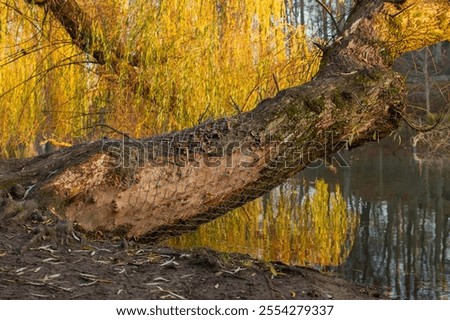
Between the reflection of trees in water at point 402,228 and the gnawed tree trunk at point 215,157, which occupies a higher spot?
the gnawed tree trunk at point 215,157

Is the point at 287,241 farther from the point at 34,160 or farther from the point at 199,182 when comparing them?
the point at 34,160

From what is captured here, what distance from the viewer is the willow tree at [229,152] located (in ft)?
10.2

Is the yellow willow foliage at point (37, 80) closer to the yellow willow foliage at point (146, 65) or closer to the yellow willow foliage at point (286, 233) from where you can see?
the yellow willow foliage at point (146, 65)

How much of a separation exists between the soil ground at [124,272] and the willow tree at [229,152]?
325 millimetres

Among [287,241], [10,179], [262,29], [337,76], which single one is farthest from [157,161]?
[262,29]

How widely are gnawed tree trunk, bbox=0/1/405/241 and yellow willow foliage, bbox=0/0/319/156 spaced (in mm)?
1236

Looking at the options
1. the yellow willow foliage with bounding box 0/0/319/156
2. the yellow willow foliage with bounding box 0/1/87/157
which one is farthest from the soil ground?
the yellow willow foliage with bounding box 0/1/87/157

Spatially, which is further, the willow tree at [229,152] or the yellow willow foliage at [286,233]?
the yellow willow foliage at [286,233]

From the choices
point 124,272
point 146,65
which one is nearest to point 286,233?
point 146,65

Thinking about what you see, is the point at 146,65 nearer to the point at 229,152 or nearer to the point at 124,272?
the point at 229,152

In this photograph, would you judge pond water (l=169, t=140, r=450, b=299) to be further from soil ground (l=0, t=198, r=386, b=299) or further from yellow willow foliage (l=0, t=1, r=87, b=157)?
soil ground (l=0, t=198, r=386, b=299)

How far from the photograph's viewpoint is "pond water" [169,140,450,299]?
199 inches

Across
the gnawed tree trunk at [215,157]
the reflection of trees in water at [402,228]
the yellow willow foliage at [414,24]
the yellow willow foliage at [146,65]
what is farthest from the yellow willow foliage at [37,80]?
the reflection of trees in water at [402,228]

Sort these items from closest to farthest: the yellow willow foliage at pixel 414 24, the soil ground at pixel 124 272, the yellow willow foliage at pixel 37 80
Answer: the soil ground at pixel 124 272 < the yellow willow foliage at pixel 414 24 < the yellow willow foliage at pixel 37 80
